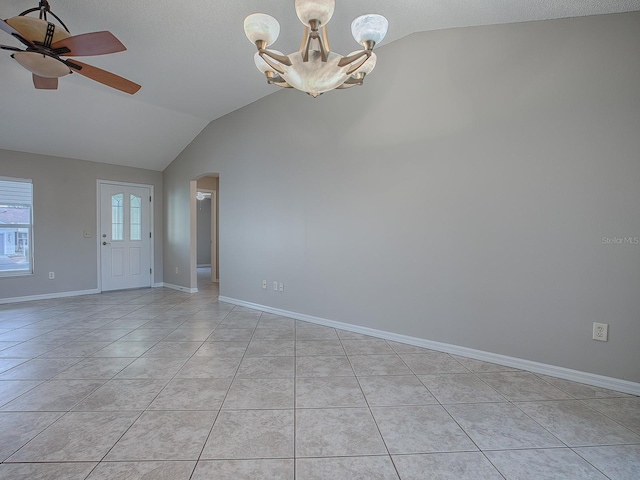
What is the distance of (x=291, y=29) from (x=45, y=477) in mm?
3573

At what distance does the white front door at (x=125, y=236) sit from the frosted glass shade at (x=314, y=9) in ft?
19.2

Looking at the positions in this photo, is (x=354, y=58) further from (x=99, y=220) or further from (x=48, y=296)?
(x=48, y=296)

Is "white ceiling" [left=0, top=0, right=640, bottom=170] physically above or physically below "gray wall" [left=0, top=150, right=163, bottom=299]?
above

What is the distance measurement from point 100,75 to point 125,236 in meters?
4.25

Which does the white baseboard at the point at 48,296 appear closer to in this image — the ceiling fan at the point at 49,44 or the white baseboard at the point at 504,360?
the ceiling fan at the point at 49,44

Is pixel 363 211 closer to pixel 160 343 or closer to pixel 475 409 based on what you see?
pixel 475 409

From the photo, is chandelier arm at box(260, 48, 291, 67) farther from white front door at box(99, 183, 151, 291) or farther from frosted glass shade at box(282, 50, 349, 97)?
white front door at box(99, 183, 151, 291)

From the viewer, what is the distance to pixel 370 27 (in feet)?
5.89

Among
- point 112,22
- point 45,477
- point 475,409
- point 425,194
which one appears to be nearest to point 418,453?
point 475,409

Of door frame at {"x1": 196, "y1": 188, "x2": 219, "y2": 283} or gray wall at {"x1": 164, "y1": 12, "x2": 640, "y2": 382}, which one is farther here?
door frame at {"x1": 196, "y1": 188, "x2": 219, "y2": 283}

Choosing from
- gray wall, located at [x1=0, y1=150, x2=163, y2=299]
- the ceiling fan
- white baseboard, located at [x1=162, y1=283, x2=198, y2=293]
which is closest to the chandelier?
the ceiling fan

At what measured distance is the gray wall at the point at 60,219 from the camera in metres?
5.04

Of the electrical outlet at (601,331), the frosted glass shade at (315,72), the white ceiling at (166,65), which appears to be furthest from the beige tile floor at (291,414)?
the white ceiling at (166,65)

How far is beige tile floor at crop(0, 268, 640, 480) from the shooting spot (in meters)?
1.52
